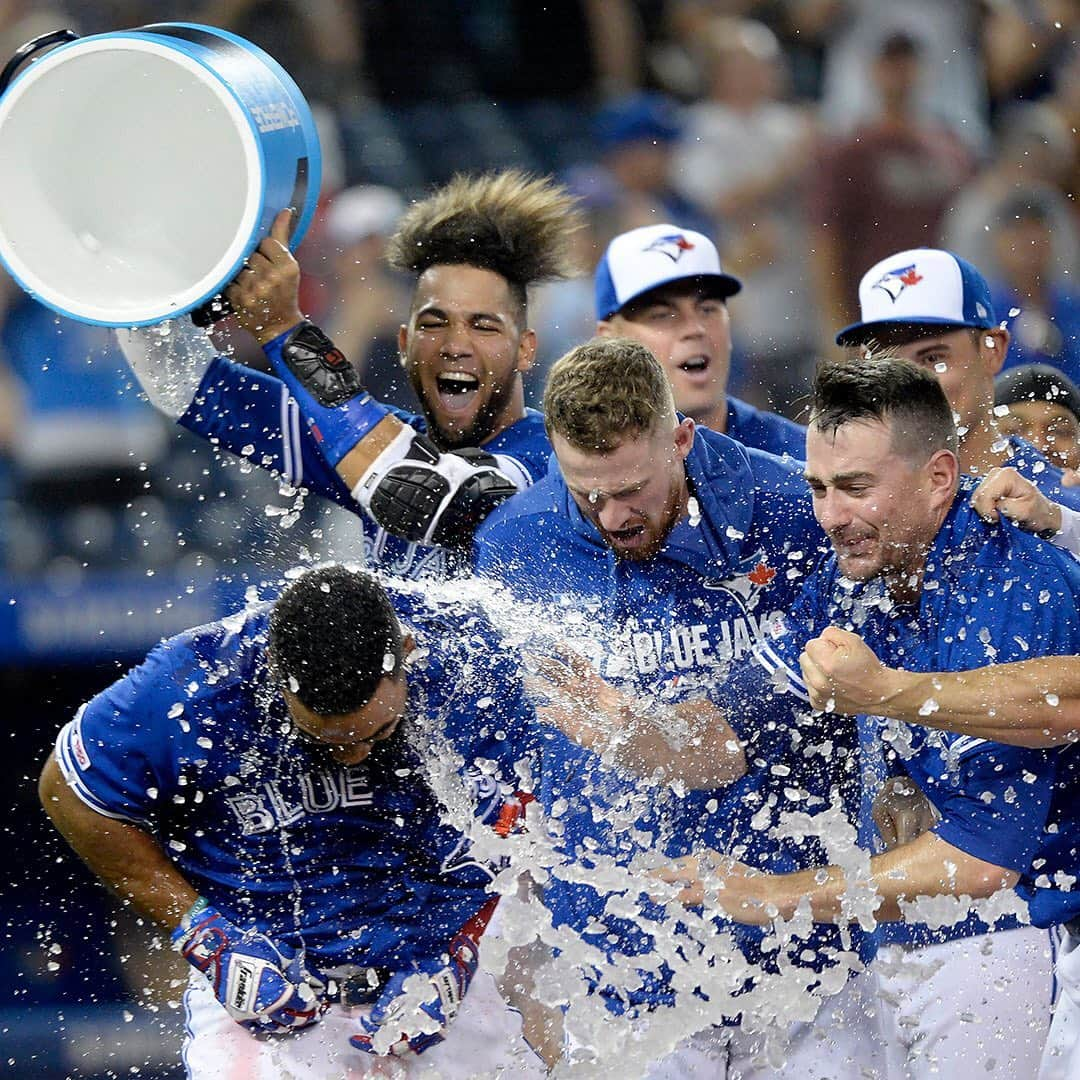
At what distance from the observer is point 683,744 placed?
12.5 feet

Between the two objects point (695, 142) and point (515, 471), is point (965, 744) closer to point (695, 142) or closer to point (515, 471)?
point (515, 471)

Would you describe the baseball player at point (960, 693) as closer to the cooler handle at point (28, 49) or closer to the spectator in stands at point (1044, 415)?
the spectator in stands at point (1044, 415)

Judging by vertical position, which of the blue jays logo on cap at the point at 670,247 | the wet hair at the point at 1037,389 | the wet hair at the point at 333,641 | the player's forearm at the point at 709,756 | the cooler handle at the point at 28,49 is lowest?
the player's forearm at the point at 709,756

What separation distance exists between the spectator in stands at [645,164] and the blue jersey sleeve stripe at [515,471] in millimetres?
3795

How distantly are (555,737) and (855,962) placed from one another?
2.63ft

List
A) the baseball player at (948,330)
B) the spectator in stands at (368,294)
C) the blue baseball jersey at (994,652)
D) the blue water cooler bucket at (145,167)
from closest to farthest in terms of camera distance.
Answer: the blue baseball jersey at (994,652) → the blue water cooler bucket at (145,167) → the baseball player at (948,330) → the spectator in stands at (368,294)

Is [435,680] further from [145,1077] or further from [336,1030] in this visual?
[145,1077]

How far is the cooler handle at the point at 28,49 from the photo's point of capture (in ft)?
12.3

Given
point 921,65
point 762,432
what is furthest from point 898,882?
point 921,65

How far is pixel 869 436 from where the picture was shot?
3506 mm

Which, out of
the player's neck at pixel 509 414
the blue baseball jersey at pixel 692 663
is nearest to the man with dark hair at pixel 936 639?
the blue baseball jersey at pixel 692 663

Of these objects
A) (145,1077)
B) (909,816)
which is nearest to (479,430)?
(909,816)

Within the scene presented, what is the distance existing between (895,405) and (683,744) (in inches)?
33.2

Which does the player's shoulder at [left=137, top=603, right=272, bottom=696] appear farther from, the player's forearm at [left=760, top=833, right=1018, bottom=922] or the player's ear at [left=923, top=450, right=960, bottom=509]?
the player's ear at [left=923, top=450, right=960, bottom=509]
